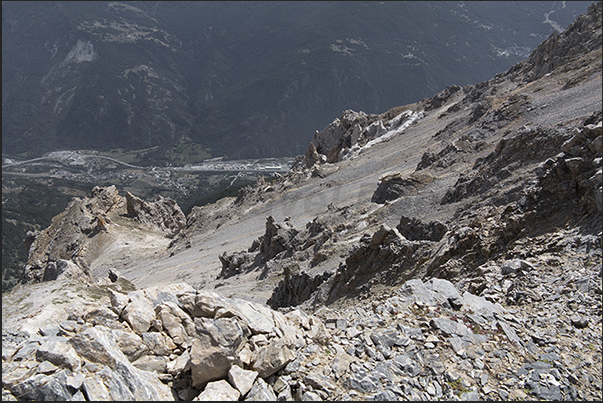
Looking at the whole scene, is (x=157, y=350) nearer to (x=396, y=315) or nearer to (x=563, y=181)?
(x=396, y=315)

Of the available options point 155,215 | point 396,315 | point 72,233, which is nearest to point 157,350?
point 396,315

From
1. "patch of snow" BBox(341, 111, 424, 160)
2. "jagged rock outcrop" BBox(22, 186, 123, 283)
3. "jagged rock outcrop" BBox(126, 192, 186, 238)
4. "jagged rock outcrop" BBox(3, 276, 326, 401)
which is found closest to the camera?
"jagged rock outcrop" BBox(3, 276, 326, 401)

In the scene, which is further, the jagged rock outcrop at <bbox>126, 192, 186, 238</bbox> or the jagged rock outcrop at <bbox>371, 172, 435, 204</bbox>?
the jagged rock outcrop at <bbox>126, 192, 186, 238</bbox>

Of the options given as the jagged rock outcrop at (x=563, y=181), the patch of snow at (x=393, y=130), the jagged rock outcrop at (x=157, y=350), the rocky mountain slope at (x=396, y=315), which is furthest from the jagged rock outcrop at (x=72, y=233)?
the jagged rock outcrop at (x=563, y=181)

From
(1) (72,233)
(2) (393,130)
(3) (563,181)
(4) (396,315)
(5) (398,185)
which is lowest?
(2) (393,130)

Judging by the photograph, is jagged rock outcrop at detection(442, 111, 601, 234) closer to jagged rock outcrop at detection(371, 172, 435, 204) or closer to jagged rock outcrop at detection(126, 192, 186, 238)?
jagged rock outcrop at detection(371, 172, 435, 204)

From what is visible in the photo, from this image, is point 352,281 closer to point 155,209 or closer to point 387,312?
point 387,312

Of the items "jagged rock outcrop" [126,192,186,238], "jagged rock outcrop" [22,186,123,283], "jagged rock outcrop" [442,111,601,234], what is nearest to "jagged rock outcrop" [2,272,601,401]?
"jagged rock outcrop" [442,111,601,234]

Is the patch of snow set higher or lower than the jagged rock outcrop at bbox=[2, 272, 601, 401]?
lower

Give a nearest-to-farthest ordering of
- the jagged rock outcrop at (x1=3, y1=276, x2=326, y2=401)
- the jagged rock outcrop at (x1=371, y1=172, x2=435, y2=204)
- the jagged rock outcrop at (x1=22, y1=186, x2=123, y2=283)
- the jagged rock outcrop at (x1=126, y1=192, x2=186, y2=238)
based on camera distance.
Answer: the jagged rock outcrop at (x1=3, y1=276, x2=326, y2=401) < the jagged rock outcrop at (x1=371, y1=172, x2=435, y2=204) < the jagged rock outcrop at (x1=22, y1=186, x2=123, y2=283) < the jagged rock outcrop at (x1=126, y1=192, x2=186, y2=238)

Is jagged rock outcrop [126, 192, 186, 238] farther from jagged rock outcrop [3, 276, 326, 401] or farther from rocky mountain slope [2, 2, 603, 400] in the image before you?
jagged rock outcrop [3, 276, 326, 401]

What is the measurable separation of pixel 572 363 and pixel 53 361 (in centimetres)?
1307

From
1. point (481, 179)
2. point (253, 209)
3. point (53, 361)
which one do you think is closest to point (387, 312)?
point (53, 361)

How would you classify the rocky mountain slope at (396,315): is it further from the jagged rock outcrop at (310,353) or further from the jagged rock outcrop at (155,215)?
the jagged rock outcrop at (155,215)
